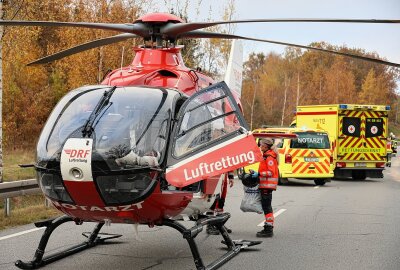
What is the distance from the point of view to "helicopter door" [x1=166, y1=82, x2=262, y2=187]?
229 inches

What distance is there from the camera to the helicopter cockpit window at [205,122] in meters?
6.05

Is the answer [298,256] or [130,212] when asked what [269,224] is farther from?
[130,212]

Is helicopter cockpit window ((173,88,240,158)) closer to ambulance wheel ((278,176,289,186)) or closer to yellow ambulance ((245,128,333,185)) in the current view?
yellow ambulance ((245,128,333,185))

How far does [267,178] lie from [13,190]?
4.52 m

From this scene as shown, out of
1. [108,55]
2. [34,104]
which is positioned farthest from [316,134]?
[34,104]

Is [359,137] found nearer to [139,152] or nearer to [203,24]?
[203,24]

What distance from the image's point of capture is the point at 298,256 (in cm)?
783

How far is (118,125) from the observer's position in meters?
5.79

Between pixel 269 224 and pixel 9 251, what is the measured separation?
13.6 feet

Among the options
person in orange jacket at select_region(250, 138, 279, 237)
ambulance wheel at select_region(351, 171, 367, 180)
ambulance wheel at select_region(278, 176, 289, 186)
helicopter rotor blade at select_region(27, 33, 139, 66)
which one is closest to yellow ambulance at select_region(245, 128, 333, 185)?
ambulance wheel at select_region(278, 176, 289, 186)

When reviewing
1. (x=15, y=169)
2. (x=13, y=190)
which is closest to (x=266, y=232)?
(x=13, y=190)

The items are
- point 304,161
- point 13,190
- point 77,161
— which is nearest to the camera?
point 77,161

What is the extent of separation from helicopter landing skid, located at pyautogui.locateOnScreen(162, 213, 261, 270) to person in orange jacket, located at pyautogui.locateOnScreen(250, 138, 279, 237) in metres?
1.16

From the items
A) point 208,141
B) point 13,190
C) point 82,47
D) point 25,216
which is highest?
point 82,47
